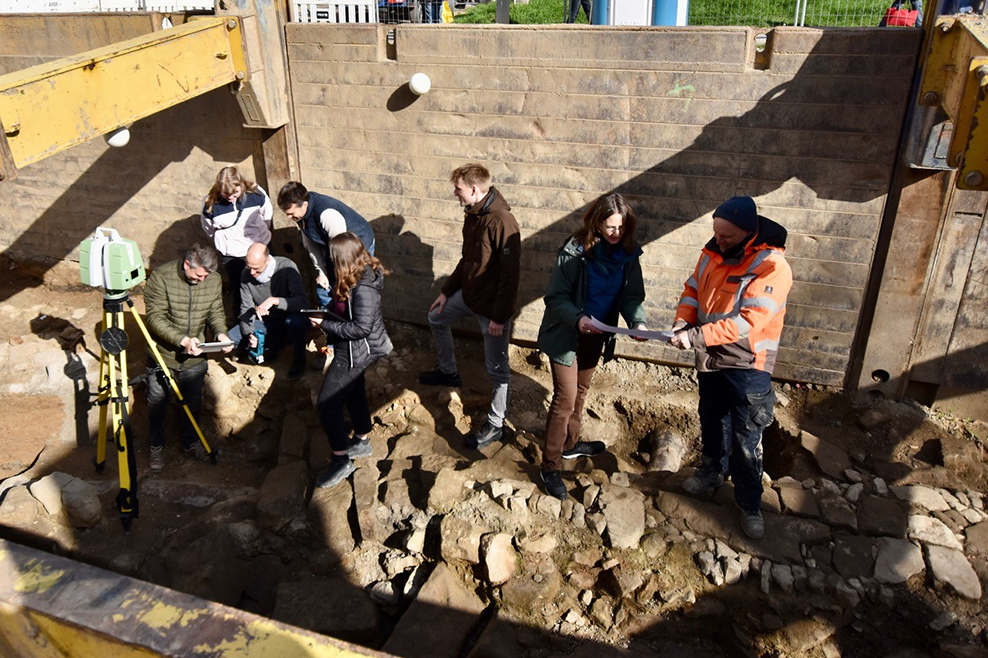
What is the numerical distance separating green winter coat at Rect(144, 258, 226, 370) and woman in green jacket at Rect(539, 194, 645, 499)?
2.62m

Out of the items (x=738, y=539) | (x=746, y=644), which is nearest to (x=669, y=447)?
(x=738, y=539)

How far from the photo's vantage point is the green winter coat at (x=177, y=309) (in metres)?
5.32

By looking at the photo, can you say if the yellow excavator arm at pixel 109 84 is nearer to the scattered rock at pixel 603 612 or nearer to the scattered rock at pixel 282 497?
the scattered rock at pixel 282 497

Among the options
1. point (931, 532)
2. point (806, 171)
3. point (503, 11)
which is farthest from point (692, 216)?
point (503, 11)

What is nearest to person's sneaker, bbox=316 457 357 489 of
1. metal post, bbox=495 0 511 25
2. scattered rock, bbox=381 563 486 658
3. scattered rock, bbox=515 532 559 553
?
scattered rock, bbox=381 563 486 658

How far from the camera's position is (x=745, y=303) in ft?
13.0

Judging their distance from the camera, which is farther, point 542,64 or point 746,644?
point 542,64

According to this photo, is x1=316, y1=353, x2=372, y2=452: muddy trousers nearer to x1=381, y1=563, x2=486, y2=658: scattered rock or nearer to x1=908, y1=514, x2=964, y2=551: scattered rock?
x1=381, y1=563, x2=486, y2=658: scattered rock

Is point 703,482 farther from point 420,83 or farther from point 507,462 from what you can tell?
point 420,83

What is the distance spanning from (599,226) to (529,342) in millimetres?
2552

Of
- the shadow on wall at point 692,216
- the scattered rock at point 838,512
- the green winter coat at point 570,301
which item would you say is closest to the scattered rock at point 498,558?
the shadow on wall at point 692,216

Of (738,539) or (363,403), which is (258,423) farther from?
(738,539)

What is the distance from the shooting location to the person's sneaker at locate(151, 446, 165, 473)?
5715 millimetres

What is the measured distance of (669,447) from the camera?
19.0 feet
